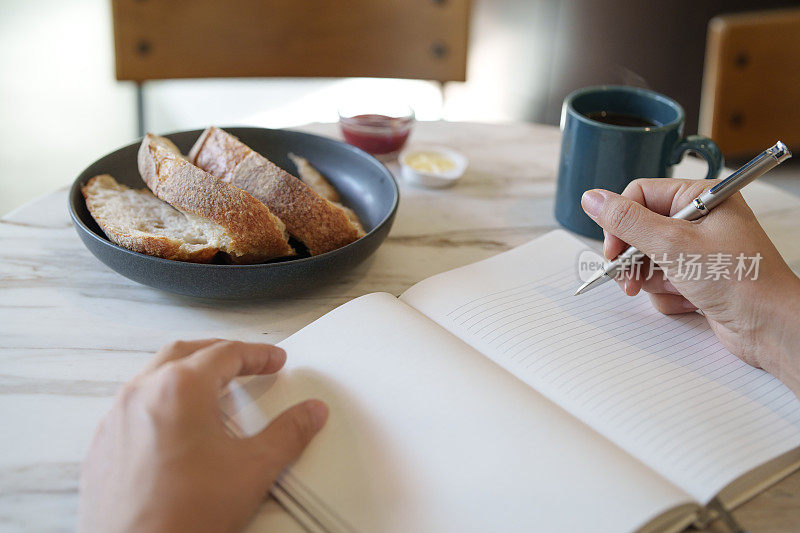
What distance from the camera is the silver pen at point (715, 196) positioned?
77cm

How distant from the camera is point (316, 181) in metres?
1.12

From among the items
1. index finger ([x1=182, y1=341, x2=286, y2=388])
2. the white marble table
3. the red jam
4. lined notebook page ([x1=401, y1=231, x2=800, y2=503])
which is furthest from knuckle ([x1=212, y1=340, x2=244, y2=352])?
the red jam

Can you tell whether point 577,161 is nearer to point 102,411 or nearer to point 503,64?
point 102,411

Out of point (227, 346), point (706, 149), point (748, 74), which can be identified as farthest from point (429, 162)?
point (748, 74)

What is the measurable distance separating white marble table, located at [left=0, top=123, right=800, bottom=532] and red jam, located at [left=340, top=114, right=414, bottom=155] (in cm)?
11

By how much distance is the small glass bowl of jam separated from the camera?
4.19 feet

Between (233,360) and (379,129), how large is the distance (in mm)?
700

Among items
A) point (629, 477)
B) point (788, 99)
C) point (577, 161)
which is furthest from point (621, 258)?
point (788, 99)

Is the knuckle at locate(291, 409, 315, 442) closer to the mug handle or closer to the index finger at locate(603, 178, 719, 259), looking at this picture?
the index finger at locate(603, 178, 719, 259)

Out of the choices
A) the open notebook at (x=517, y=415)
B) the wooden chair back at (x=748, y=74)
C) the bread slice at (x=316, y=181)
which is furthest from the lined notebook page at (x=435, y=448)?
the wooden chair back at (x=748, y=74)

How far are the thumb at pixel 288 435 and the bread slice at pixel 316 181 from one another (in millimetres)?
446

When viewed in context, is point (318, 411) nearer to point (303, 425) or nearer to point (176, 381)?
point (303, 425)

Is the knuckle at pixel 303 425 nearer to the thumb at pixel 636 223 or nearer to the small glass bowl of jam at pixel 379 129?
the thumb at pixel 636 223

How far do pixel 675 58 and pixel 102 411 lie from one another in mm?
2275
